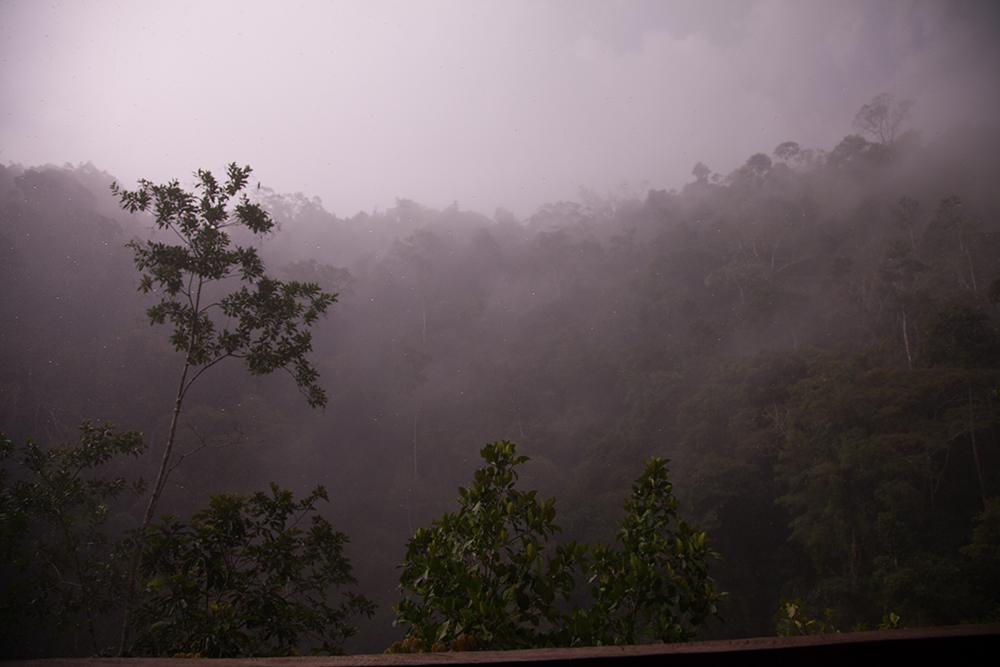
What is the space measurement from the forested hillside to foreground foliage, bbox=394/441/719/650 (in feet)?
23.4

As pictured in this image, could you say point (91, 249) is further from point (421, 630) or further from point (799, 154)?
point (799, 154)

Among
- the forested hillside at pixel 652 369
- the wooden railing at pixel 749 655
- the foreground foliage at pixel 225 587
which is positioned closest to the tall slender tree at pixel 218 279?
the foreground foliage at pixel 225 587

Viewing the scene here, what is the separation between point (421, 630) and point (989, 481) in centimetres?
1246

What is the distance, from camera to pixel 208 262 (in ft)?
10.3

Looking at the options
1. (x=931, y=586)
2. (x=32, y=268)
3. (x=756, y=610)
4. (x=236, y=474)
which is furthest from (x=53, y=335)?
(x=931, y=586)

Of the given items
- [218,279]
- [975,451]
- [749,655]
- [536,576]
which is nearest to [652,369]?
[975,451]

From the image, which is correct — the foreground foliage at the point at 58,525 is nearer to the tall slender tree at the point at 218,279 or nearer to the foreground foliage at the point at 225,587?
the tall slender tree at the point at 218,279

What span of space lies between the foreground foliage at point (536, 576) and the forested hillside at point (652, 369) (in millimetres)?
7139

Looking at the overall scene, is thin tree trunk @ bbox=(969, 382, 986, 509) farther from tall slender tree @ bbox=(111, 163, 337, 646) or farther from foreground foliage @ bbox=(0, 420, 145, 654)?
A: foreground foliage @ bbox=(0, 420, 145, 654)

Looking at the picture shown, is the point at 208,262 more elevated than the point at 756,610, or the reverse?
the point at 208,262

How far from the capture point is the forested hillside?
8.82 meters

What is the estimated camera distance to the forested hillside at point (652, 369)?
8820mm

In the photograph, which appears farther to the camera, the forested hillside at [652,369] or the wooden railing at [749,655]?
the forested hillside at [652,369]

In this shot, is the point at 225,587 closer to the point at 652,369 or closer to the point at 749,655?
the point at 749,655
